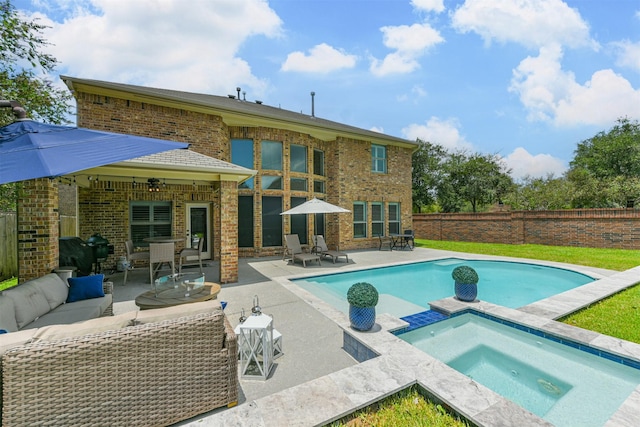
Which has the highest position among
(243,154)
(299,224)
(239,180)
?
(243,154)

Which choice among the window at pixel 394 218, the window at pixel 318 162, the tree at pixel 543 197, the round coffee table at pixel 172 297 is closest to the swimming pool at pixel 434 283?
the round coffee table at pixel 172 297

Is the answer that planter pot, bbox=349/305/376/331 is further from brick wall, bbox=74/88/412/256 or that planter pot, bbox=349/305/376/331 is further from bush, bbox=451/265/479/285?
brick wall, bbox=74/88/412/256

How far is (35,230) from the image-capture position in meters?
5.03

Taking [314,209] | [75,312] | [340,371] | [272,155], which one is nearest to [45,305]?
[75,312]

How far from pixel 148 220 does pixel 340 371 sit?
931 cm

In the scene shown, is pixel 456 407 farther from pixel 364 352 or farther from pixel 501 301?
pixel 501 301

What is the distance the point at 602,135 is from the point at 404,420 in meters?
42.1

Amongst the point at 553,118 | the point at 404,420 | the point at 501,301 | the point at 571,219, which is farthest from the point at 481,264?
the point at 553,118

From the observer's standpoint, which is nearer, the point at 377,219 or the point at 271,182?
the point at 271,182

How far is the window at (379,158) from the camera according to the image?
15173 mm

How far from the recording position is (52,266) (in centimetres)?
517

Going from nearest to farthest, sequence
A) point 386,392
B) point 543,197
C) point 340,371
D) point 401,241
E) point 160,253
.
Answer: point 386,392 → point 340,371 → point 160,253 → point 401,241 → point 543,197

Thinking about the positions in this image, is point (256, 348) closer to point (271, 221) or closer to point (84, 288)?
point (84, 288)

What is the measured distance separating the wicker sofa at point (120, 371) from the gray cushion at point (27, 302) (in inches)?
72.2
